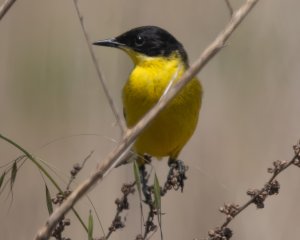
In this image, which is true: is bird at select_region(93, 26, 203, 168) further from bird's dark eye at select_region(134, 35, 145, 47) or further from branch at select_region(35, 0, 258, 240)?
branch at select_region(35, 0, 258, 240)

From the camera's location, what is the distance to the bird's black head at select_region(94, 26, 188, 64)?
12.5 ft

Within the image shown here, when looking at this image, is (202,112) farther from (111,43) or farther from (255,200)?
(255,200)

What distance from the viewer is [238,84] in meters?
4.28

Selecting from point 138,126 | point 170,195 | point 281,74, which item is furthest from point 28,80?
point 138,126

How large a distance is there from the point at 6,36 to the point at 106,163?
3.08 meters

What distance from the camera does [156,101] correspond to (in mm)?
3479

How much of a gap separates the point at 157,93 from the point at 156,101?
0.04m

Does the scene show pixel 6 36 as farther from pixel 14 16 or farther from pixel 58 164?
pixel 58 164

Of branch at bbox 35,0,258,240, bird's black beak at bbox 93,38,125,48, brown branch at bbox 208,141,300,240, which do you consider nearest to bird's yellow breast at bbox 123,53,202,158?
bird's black beak at bbox 93,38,125,48

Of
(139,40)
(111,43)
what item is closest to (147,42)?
(139,40)

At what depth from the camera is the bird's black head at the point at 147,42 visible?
12.5 ft

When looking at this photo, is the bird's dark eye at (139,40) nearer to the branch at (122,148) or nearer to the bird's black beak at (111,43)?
the bird's black beak at (111,43)

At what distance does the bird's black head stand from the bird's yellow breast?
6cm

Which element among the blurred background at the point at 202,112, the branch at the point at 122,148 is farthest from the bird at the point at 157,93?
the branch at the point at 122,148
